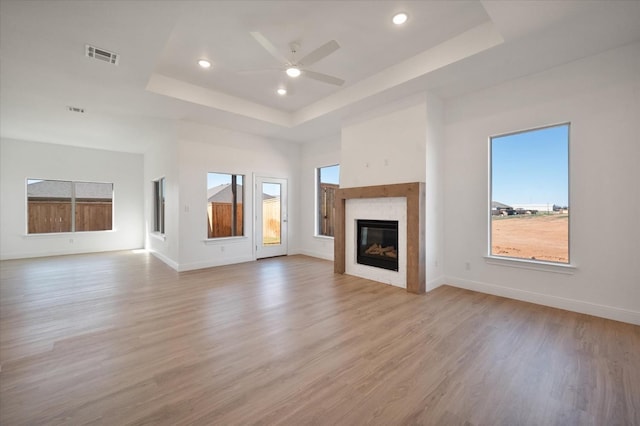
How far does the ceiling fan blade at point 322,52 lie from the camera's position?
108 inches

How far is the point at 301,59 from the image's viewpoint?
3.07 m

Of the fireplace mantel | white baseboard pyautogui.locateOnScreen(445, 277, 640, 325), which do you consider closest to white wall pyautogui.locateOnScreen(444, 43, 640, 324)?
→ white baseboard pyautogui.locateOnScreen(445, 277, 640, 325)

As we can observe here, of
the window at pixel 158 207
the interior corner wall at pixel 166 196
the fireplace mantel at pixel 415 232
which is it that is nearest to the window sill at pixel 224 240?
the interior corner wall at pixel 166 196

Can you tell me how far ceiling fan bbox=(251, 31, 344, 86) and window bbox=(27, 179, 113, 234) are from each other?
25.2 feet

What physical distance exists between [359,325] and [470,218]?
2.53 m

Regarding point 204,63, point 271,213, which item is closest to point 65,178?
point 271,213

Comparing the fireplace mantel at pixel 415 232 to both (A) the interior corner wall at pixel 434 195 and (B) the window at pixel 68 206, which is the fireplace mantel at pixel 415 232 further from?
(B) the window at pixel 68 206

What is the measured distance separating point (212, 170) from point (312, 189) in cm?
245

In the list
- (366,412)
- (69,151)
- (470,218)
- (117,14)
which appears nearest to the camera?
(366,412)

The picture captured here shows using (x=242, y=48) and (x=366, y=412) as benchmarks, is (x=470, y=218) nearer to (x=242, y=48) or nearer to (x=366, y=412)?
(x=366, y=412)

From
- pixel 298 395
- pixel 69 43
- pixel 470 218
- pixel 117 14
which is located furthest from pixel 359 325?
pixel 69 43

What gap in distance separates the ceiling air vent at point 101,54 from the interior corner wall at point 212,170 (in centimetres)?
210

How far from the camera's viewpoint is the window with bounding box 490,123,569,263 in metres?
3.47

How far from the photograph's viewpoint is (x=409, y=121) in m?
4.22
